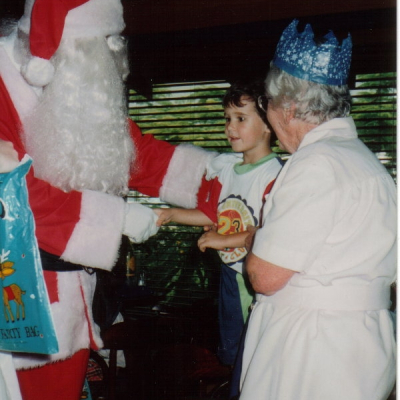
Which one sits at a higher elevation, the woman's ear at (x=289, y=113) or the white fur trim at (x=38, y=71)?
the white fur trim at (x=38, y=71)

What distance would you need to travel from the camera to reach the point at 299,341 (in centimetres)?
126

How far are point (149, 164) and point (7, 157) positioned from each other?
→ 30.8 inches

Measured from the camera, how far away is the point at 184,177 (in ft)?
6.80

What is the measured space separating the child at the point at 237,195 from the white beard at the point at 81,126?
14.1 inches

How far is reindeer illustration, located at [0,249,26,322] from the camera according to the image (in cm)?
134

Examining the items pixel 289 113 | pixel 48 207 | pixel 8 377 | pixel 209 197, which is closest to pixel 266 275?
pixel 289 113

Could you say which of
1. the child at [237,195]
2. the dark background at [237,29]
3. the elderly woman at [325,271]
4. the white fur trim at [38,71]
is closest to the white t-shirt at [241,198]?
the child at [237,195]

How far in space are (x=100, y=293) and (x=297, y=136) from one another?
88 cm

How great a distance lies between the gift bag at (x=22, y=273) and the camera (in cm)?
133

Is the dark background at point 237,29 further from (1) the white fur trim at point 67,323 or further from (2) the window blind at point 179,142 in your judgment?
(1) the white fur trim at point 67,323

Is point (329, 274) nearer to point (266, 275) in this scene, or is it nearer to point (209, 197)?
point (266, 275)

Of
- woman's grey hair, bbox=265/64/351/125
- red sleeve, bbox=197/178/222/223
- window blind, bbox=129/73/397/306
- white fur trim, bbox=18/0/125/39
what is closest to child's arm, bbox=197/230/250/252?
red sleeve, bbox=197/178/222/223

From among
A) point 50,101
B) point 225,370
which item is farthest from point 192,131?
point 50,101

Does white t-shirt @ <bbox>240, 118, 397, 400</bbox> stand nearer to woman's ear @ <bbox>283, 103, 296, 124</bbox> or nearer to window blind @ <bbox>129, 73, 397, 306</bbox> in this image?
woman's ear @ <bbox>283, 103, 296, 124</bbox>
